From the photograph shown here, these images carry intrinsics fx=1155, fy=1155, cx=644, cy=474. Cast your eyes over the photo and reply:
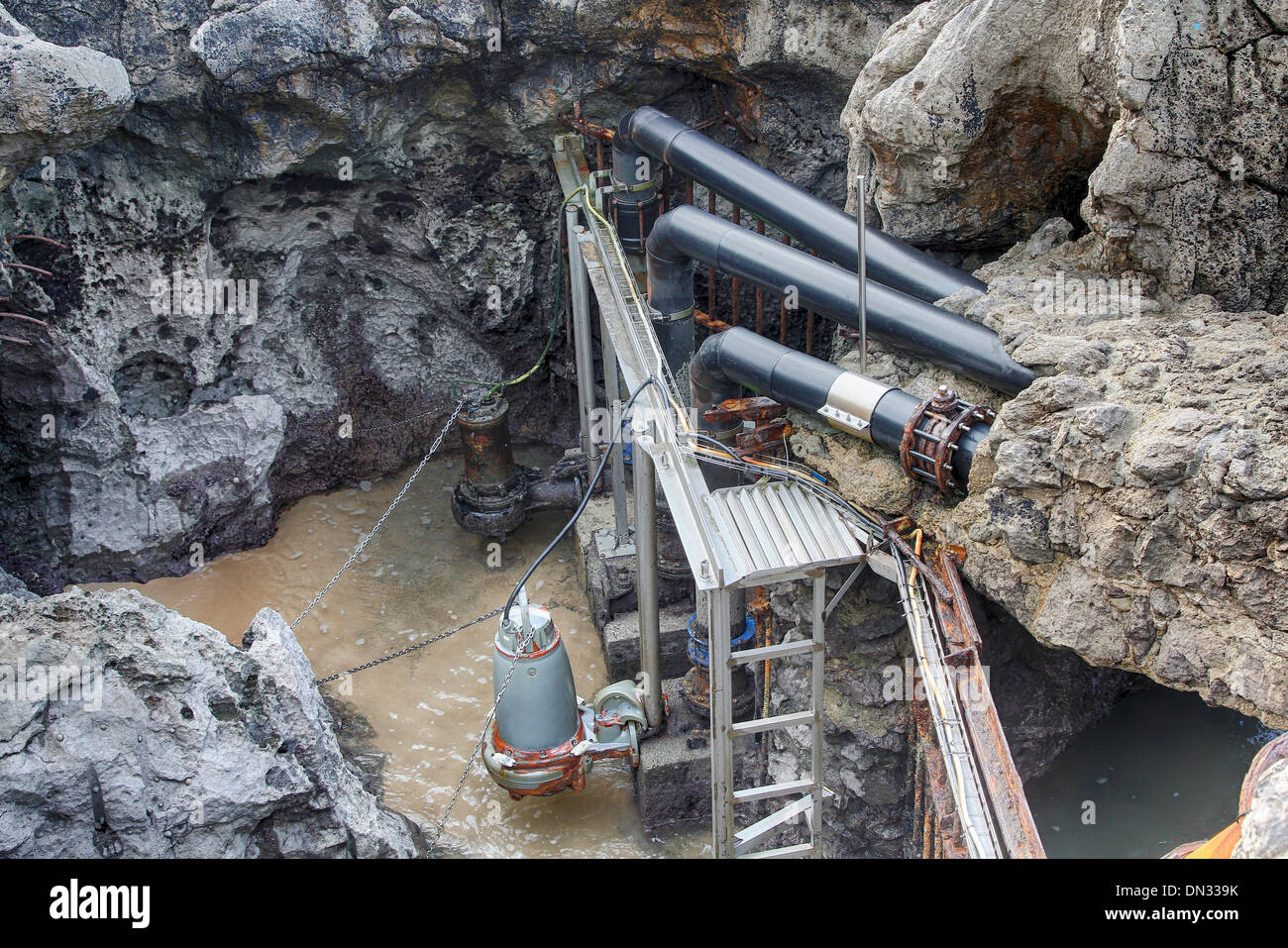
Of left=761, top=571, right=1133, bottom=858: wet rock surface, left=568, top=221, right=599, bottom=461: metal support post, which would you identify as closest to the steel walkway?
left=761, top=571, right=1133, bottom=858: wet rock surface

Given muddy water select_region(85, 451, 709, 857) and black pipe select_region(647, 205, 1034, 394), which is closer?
black pipe select_region(647, 205, 1034, 394)

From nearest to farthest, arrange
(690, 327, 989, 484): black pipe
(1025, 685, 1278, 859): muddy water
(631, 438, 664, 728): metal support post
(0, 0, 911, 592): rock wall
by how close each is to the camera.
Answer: (690, 327, 989, 484): black pipe, (1025, 685, 1278, 859): muddy water, (631, 438, 664, 728): metal support post, (0, 0, 911, 592): rock wall

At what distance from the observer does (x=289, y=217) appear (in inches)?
440

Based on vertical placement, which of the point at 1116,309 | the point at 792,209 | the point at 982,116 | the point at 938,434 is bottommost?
the point at 938,434

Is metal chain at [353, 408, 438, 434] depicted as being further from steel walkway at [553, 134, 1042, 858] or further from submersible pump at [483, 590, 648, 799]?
steel walkway at [553, 134, 1042, 858]

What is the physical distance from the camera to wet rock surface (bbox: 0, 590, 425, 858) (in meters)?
5.40

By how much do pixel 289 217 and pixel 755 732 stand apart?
714cm

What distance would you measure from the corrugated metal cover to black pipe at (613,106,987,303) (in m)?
1.70

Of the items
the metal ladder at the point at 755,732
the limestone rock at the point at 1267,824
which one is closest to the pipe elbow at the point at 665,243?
the metal ladder at the point at 755,732

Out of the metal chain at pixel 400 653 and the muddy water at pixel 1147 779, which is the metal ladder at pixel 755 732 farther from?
the metal chain at pixel 400 653

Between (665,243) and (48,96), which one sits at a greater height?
(48,96)

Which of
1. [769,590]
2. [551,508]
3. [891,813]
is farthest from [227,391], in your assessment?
[891,813]

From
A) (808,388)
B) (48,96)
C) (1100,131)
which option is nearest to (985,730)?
(808,388)

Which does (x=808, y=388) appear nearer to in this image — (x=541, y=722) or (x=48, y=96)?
(x=541, y=722)
